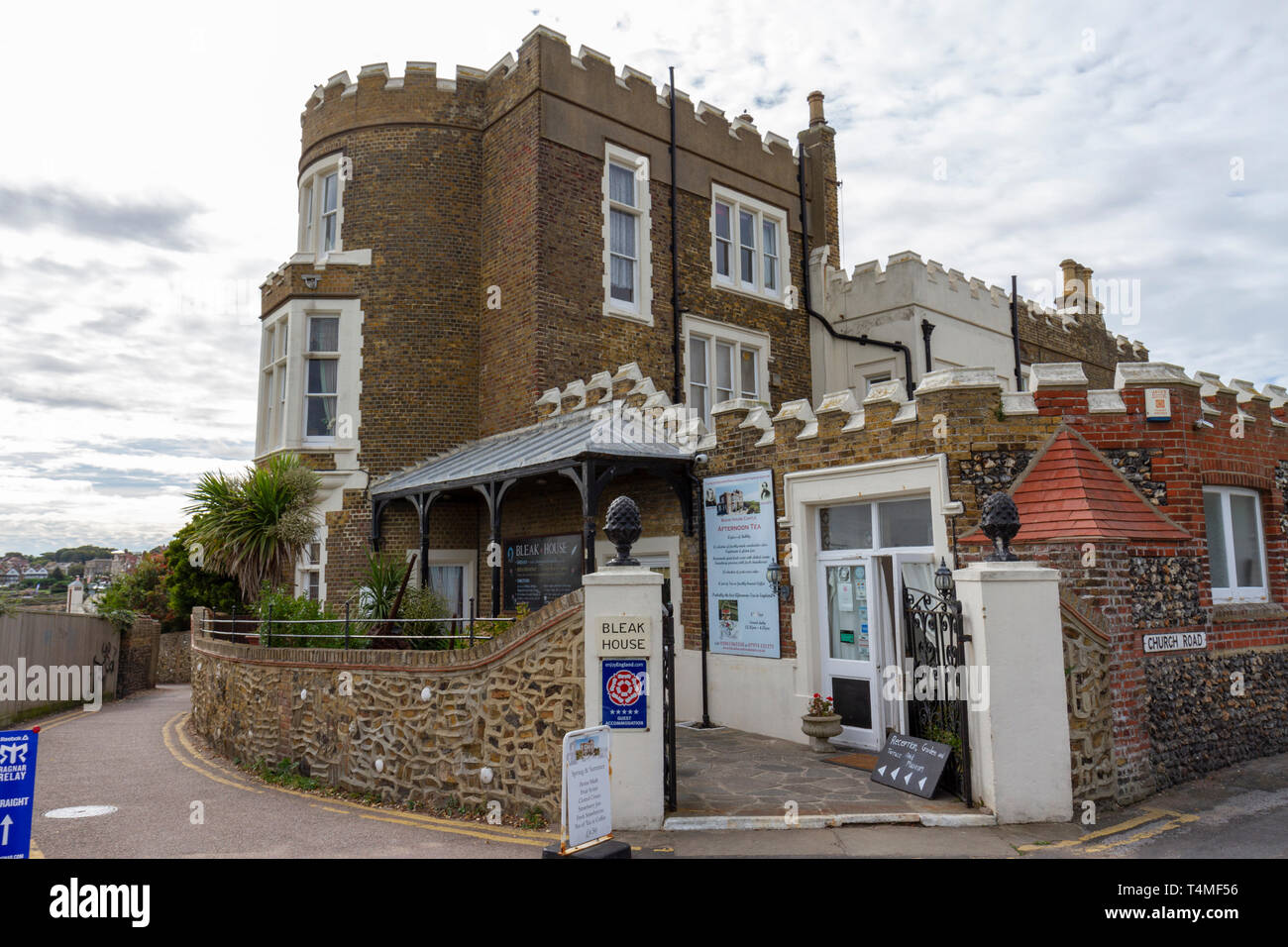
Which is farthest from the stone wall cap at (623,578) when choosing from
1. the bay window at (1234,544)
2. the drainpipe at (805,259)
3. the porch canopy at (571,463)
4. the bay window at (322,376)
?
the drainpipe at (805,259)

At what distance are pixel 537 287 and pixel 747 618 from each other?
23.5 ft

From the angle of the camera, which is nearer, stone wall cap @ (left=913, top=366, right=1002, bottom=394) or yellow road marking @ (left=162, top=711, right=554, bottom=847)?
yellow road marking @ (left=162, top=711, right=554, bottom=847)

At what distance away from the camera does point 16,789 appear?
5484mm

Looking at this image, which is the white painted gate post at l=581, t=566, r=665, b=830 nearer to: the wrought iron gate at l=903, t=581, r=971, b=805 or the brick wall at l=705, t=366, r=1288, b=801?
the wrought iron gate at l=903, t=581, r=971, b=805

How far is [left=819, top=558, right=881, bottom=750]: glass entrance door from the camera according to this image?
1015cm

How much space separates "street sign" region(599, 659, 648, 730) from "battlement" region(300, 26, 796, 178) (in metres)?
11.8

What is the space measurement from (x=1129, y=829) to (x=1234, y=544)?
5081 millimetres

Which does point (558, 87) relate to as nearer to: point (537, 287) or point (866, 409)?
point (537, 287)

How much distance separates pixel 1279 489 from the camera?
35.8ft

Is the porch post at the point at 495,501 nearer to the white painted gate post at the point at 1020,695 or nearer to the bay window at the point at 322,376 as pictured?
the bay window at the point at 322,376

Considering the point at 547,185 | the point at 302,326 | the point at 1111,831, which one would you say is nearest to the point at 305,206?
the point at 302,326

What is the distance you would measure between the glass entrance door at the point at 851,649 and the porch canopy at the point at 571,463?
7.95 ft

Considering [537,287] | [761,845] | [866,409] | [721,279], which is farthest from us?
[721,279]

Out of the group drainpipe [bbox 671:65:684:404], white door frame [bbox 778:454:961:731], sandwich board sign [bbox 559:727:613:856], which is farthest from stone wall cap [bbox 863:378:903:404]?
drainpipe [bbox 671:65:684:404]
